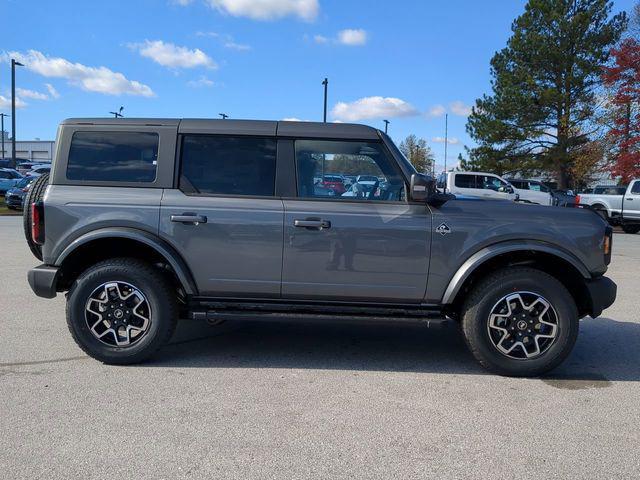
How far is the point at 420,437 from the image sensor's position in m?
3.37

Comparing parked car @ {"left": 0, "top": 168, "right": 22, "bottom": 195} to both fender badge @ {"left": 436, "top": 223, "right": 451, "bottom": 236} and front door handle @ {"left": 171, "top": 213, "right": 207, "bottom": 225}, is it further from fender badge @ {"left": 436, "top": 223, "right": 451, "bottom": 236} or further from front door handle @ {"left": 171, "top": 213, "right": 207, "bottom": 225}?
fender badge @ {"left": 436, "top": 223, "right": 451, "bottom": 236}

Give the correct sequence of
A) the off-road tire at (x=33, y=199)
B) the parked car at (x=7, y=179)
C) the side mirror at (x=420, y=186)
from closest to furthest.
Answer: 1. the side mirror at (x=420, y=186)
2. the off-road tire at (x=33, y=199)
3. the parked car at (x=7, y=179)

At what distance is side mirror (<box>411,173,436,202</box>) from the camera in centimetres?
417

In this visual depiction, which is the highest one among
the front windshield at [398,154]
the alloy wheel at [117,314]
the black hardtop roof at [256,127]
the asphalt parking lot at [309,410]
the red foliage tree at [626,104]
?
the red foliage tree at [626,104]

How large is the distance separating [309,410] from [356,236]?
1415 mm

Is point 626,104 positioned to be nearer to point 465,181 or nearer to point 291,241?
point 465,181

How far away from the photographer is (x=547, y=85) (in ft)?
100

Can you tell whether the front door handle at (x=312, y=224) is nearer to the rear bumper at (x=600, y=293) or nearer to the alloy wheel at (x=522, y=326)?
the alloy wheel at (x=522, y=326)

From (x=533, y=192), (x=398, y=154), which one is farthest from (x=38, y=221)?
(x=533, y=192)

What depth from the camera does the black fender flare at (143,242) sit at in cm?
441

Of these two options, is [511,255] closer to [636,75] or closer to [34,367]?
[34,367]

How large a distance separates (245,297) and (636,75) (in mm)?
24962

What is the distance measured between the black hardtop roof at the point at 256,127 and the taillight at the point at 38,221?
2.49 feet

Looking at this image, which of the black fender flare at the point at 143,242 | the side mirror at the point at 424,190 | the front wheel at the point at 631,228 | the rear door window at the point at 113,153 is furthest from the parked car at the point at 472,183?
the black fender flare at the point at 143,242
